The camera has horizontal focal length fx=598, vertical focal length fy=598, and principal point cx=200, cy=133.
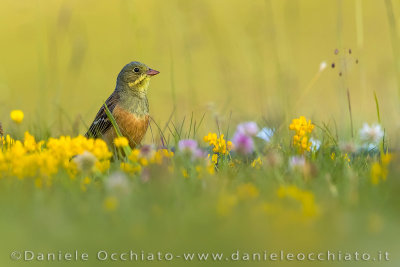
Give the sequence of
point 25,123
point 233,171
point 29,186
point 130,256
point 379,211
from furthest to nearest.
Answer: point 25,123 → point 233,171 → point 29,186 → point 379,211 → point 130,256

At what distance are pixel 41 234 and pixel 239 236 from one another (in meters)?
0.72

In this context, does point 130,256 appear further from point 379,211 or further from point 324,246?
point 379,211

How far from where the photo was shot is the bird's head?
4762 mm

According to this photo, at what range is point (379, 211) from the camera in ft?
8.18

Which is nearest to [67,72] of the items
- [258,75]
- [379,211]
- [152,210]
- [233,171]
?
[258,75]

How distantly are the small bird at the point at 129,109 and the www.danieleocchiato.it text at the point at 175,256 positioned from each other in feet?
7.23

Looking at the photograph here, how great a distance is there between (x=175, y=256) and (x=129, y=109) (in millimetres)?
2584

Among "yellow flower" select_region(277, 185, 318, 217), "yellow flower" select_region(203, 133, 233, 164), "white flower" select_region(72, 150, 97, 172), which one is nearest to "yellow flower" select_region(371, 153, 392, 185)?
"yellow flower" select_region(277, 185, 318, 217)

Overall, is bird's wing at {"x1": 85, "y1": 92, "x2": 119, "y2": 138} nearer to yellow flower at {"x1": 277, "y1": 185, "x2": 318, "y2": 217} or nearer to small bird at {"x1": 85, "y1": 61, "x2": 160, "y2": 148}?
small bird at {"x1": 85, "y1": 61, "x2": 160, "y2": 148}

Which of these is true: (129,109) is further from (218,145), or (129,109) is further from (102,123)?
(218,145)

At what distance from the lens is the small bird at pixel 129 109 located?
4488 mm

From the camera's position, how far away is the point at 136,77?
15.7 ft

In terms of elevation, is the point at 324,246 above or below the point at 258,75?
below

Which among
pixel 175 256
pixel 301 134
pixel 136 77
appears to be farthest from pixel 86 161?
pixel 136 77
